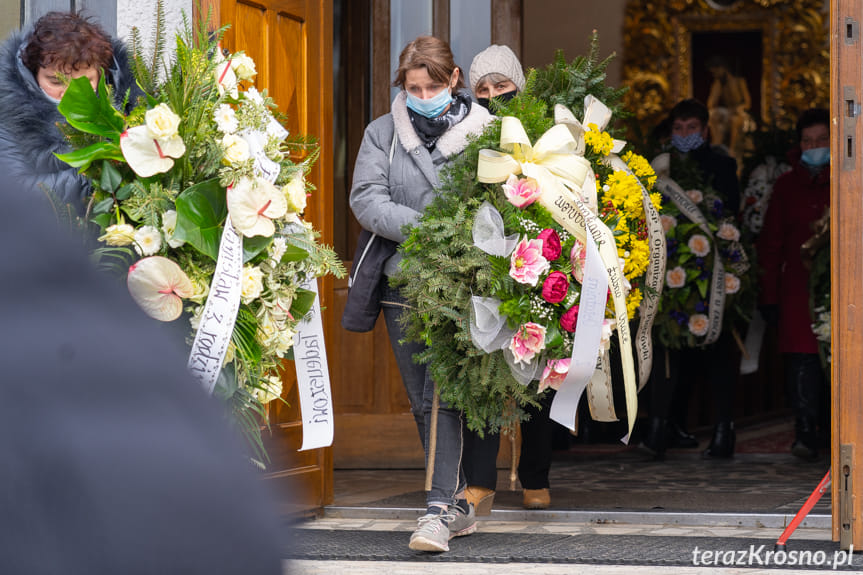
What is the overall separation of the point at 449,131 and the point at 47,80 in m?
1.42

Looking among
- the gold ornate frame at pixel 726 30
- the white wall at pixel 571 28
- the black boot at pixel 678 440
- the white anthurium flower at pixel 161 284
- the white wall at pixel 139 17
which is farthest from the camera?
the gold ornate frame at pixel 726 30

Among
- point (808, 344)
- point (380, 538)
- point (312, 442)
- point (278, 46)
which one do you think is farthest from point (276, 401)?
point (808, 344)

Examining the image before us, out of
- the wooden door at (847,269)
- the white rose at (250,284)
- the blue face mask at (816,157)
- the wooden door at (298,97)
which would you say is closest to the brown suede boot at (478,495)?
the wooden door at (298,97)

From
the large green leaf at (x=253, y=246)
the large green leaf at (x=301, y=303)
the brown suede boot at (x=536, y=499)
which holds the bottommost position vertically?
the brown suede boot at (x=536, y=499)

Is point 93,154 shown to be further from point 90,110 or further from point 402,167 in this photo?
point 402,167

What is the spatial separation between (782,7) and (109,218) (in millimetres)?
8133

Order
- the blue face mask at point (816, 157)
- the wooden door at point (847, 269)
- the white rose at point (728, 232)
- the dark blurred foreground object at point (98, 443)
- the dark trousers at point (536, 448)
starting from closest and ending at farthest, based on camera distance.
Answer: the dark blurred foreground object at point (98, 443)
the wooden door at point (847, 269)
the dark trousers at point (536, 448)
the blue face mask at point (816, 157)
the white rose at point (728, 232)

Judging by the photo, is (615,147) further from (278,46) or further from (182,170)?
(182,170)

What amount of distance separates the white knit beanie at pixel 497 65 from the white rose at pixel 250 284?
1762mm

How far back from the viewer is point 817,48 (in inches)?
382

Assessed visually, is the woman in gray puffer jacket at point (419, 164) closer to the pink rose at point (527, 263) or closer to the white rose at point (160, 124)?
the pink rose at point (527, 263)

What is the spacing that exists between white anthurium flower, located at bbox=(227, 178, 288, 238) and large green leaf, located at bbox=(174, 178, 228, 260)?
4 centimetres

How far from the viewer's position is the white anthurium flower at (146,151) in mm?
2891

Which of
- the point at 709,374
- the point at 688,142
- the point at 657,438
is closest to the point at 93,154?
the point at 657,438
